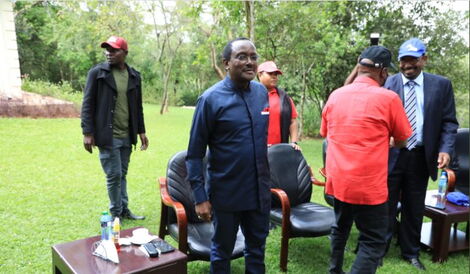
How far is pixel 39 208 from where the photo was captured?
4273mm

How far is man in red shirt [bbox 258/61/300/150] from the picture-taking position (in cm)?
394

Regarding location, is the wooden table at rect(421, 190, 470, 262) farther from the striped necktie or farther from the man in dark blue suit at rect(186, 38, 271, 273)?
the man in dark blue suit at rect(186, 38, 271, 273)

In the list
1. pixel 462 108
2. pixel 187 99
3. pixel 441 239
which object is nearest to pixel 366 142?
pixel 441 239

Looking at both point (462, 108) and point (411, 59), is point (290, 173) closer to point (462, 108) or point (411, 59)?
point (411, 59)

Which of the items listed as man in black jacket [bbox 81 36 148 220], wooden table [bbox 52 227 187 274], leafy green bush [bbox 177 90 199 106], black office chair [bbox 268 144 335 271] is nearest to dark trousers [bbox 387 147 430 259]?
black office chair [bbox 268 144 335 271]

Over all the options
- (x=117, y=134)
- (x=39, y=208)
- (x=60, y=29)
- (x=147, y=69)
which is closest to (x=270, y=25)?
(x=117, y=134)

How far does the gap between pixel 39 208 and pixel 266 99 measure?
130 inches

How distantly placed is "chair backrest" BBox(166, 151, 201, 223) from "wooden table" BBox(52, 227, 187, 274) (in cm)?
81

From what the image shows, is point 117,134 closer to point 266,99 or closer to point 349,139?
point 266,99

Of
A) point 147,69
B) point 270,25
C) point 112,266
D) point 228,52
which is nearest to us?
point 112,266

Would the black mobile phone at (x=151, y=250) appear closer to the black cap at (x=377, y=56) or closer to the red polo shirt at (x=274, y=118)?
the black cap at (x=377, y=56)

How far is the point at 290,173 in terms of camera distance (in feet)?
12.5

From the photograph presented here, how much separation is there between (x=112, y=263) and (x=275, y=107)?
247 centimetres

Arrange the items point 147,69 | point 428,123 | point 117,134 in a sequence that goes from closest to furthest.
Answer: point 428,123 < point 117,134 < point 147,69
